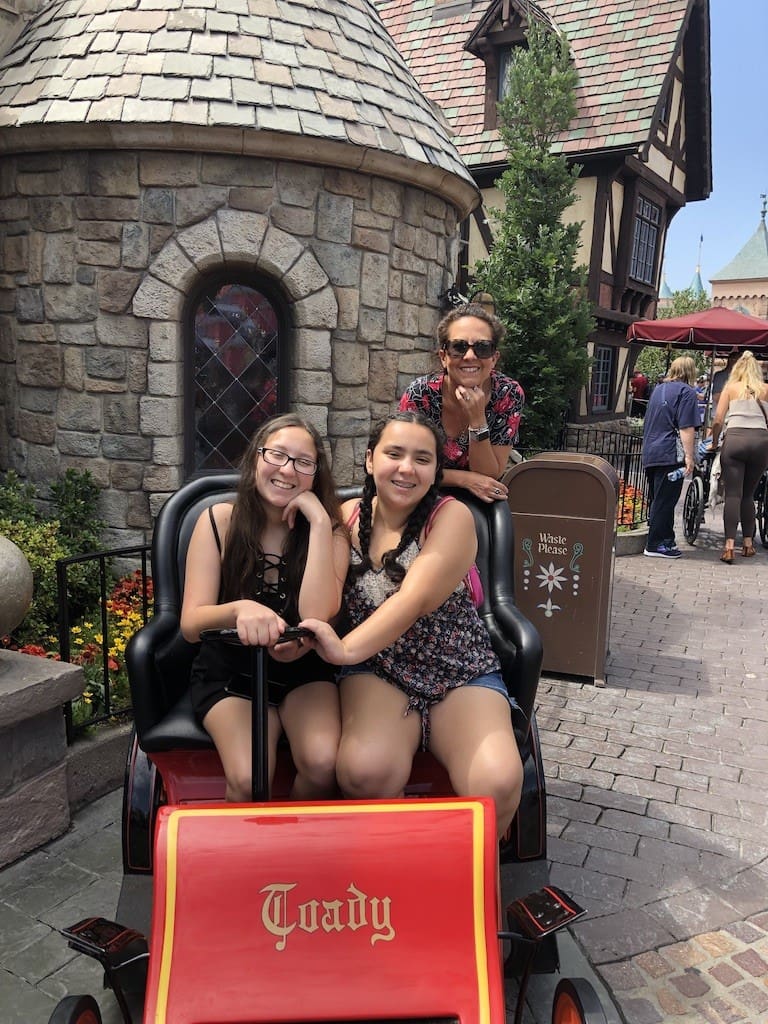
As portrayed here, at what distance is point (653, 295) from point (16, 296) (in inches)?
580

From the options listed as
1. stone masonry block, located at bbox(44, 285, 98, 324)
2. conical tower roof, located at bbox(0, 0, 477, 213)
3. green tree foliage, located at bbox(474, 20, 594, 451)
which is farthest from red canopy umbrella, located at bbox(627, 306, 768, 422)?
stone masonry block, located at bbox(44, 285, 98, 324)

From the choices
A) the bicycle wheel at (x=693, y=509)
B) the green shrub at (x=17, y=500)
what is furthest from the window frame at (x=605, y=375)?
the green shrub at (x=17, y=500)

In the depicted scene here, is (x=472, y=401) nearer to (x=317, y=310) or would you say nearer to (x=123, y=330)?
(x=317, y=310)

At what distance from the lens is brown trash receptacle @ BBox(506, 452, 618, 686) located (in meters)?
4.87

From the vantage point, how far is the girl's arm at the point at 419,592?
2217 millimetres

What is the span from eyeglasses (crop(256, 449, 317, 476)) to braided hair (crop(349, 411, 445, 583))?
226 mm

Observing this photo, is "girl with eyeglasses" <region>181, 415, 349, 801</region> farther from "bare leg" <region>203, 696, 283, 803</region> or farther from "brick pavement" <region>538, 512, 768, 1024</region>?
"brick pavement" <region>538, 512, 768, 1024</region>

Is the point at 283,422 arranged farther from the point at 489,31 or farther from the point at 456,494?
the point at 489,31

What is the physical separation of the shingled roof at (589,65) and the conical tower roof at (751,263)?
147ft

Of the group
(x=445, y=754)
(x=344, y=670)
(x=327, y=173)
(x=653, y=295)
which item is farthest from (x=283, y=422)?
(x=653, y=295)

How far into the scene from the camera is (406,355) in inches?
260

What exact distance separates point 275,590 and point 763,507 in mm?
8501

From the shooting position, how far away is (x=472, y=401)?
2.99m

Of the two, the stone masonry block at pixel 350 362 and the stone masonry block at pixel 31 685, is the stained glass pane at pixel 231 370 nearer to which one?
the stone masonry block at pixel 350 362
